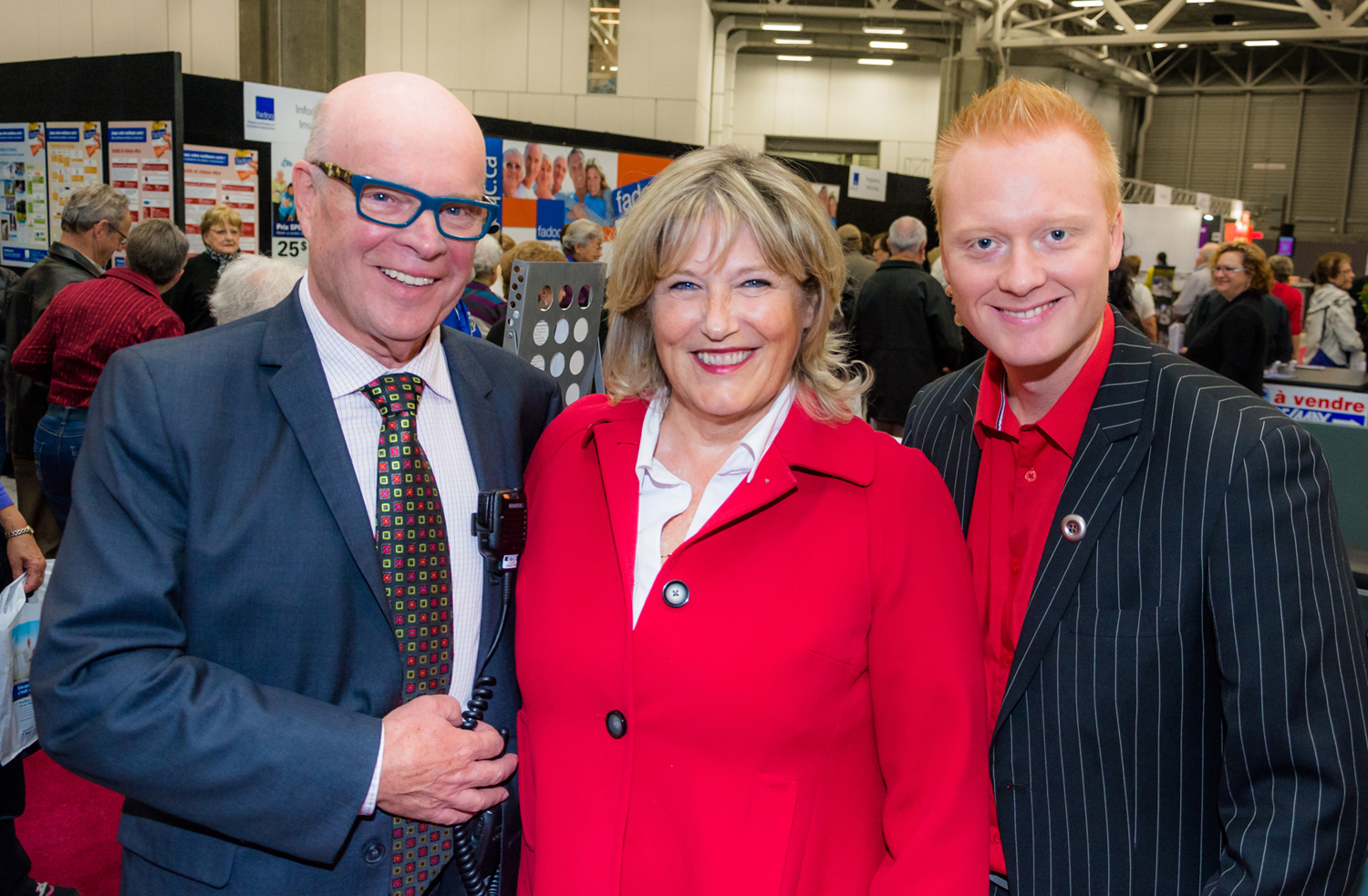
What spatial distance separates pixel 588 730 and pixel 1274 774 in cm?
91

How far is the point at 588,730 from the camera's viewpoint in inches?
58.6

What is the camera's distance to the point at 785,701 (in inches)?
54.8

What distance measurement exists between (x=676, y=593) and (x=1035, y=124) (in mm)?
847

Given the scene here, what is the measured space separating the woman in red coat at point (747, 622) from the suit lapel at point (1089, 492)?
0.29 feet

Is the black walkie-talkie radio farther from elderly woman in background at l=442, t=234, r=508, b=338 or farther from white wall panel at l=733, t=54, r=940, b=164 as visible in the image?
white wall panel at l=733, t=54, r=940, b=164

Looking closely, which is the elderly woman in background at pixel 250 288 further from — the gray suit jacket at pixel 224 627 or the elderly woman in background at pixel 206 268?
the elderly woman in background at pixel 206 268

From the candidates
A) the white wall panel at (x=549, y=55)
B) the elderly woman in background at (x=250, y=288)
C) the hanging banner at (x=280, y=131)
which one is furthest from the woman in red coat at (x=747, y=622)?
the white wall panel at (x=549, y=55)

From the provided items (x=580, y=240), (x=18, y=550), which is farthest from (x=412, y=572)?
(x=580, y=240)

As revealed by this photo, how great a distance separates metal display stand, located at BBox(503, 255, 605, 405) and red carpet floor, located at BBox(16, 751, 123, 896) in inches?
79.2

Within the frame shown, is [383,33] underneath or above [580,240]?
above

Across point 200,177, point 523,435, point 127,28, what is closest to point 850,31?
point 127,28

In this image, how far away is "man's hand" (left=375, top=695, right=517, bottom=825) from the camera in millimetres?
1368

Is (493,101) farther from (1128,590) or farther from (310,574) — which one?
(1128,590)

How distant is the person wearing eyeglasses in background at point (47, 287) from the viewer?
16.5ft
